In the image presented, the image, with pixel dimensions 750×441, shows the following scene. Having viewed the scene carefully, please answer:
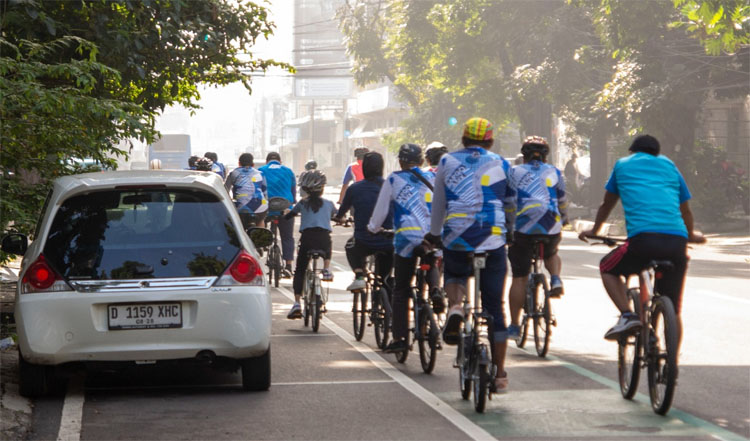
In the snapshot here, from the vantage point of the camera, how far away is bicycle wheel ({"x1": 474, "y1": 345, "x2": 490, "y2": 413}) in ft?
23.5

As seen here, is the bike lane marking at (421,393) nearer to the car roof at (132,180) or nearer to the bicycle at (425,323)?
the bicycle at (425,323)

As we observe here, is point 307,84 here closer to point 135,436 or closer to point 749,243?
point 749,243

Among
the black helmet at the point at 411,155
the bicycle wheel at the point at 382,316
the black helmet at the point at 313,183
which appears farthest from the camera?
the black helmet at the point at 313,183

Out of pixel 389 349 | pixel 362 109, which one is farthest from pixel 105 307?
pixel 362 109

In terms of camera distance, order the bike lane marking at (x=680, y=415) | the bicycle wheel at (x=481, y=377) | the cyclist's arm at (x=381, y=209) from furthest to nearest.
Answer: the cyclist's arm at (x=381, y=209), the bicycle wheel at (x=481, y=377), the bike lane marking at (x=680, y=415)

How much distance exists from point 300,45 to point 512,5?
95.8 metres

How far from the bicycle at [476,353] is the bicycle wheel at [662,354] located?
958mm

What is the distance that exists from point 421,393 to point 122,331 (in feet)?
6.62

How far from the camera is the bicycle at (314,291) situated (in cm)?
1169

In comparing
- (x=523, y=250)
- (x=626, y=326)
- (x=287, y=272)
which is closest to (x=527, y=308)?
(x=523, y=250)

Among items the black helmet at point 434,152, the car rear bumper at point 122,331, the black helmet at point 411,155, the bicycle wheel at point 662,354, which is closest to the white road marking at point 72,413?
the car rear bumper at point 122,331

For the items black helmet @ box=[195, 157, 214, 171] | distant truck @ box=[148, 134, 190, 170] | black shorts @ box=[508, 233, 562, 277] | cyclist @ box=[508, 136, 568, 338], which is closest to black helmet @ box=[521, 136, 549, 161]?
cyclist @ box=[508, 136, 568, 338]

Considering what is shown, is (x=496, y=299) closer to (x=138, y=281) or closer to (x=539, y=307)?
(x=138, y=281)

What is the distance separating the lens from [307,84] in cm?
13100
